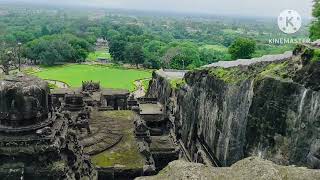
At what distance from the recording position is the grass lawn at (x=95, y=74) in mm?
79438

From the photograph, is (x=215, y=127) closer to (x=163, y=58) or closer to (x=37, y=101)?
(x=37, y=101)

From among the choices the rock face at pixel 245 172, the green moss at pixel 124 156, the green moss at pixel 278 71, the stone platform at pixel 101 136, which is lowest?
the green moss at pixel 124 156

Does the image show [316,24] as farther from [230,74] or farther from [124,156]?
[124,156]

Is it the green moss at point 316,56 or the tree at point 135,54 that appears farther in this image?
the tree at point 135,54

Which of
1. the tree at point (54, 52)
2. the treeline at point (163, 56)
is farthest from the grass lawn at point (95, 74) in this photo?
the treeline at point (163, 56)

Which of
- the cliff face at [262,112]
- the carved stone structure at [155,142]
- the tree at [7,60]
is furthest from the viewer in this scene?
the tree at [7,60]

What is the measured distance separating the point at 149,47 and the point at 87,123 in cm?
9468

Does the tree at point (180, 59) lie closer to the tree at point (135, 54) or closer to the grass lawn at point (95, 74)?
the grass lawn at point (95, 74)

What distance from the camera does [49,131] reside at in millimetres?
18406

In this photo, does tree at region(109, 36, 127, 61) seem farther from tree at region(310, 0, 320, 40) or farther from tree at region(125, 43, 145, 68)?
tree at region(310, 0, 320, 40)

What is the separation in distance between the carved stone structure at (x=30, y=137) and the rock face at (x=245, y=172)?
684 centimetres

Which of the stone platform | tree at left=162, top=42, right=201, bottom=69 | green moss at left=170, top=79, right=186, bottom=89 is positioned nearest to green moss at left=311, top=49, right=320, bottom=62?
the stone platform

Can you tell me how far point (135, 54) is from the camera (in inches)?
4008

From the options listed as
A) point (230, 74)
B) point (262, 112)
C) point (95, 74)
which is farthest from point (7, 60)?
point (95, 74)
